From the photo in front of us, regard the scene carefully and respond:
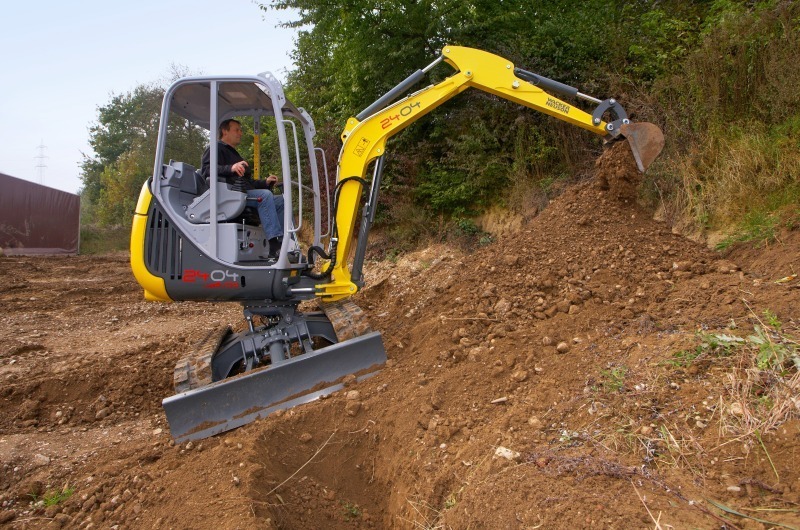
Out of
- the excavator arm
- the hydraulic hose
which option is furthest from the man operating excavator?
the excavator arm

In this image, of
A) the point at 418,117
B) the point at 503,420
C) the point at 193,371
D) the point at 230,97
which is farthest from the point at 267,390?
the point at 418,117

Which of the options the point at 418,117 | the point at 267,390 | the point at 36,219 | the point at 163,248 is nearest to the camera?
the point at 267,390

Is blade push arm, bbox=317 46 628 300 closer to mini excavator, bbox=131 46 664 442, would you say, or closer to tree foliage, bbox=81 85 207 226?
mini excavator, bbox=131 46 664 442

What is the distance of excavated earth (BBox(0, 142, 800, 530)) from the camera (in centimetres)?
260

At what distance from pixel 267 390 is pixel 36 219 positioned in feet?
63.0

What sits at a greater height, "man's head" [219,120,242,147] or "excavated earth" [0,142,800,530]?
"man's head" [219,120,242,147]

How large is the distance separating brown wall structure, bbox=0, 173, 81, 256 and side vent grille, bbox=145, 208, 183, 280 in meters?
16.2

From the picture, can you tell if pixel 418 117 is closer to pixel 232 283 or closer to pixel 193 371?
pixel 232 283

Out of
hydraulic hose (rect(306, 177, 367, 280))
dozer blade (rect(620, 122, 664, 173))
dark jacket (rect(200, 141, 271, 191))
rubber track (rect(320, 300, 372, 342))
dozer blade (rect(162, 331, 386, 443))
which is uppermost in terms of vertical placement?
dozer blade (rect(620, 122, 664, 173))

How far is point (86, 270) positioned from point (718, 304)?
50.3ft

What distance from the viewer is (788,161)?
576 centimetres

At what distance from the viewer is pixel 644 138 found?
540 cm

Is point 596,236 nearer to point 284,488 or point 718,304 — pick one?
point 718,304

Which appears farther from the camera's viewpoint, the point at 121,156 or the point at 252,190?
the point at 121,156
